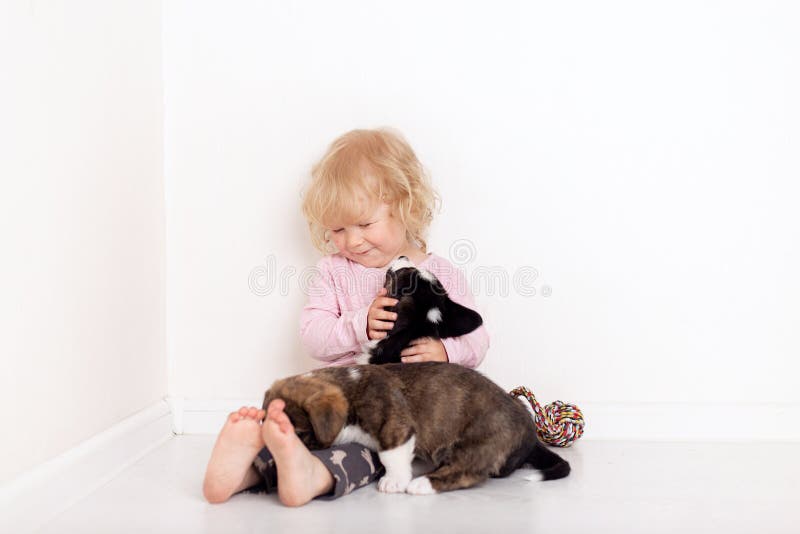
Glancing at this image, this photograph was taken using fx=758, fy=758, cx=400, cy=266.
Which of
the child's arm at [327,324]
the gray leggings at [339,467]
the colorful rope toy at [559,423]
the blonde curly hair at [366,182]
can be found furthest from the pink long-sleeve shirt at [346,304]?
the gray leggings at [339,467]

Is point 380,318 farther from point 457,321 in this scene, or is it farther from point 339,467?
point 339,467

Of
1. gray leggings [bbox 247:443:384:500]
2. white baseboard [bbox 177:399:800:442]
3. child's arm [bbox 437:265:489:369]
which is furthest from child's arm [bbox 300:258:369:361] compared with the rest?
white baseboard [bbox 177:399:800:442]

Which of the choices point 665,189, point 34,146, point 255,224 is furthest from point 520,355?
point 34,146

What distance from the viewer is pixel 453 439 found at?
168 centimetres

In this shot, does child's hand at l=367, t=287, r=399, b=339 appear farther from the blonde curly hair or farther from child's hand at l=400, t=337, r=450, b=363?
the blonde curly hair

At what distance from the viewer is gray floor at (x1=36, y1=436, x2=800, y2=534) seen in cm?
145

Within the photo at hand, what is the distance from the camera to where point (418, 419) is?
1.66m

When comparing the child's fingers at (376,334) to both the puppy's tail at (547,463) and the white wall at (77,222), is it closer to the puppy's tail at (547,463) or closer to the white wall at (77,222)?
the puppy's tail at (547,463)

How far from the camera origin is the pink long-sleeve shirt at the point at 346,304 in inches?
78.6

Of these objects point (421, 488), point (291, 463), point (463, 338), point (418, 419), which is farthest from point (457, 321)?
point (291, 463)

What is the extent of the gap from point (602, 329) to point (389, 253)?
0.72 metres

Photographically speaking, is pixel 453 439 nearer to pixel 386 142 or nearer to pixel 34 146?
Answer: pixel 386 142

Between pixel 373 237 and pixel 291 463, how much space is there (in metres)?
0.73

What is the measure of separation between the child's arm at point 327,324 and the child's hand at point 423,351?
0.39 ft
